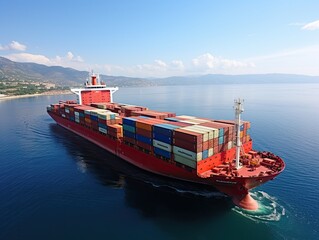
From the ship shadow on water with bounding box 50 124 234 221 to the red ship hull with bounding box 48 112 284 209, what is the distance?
1.21m

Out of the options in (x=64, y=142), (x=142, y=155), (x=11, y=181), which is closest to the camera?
(x=11, y=181)

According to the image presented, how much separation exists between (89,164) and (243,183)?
80.9ft

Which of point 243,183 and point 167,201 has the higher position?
point 243,183

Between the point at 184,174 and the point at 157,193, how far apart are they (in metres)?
4.22

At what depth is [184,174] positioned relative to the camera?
84.8 feet

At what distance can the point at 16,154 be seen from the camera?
40.2m

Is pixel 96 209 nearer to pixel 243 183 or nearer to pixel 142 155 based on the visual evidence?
pixel 142 155

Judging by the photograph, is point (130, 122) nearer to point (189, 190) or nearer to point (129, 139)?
point (129, 139)

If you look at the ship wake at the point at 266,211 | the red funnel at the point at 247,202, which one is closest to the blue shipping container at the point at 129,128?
the red funnel at the point at 247,202

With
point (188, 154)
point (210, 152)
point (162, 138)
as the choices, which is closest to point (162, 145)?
point (162, 138)

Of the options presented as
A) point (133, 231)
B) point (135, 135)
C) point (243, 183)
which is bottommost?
point (133, 231)

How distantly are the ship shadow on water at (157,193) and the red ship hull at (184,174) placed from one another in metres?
1.21

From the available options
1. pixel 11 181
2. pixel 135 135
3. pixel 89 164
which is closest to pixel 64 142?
pixel 89 164

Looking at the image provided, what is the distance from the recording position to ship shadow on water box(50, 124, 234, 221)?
2311cm
